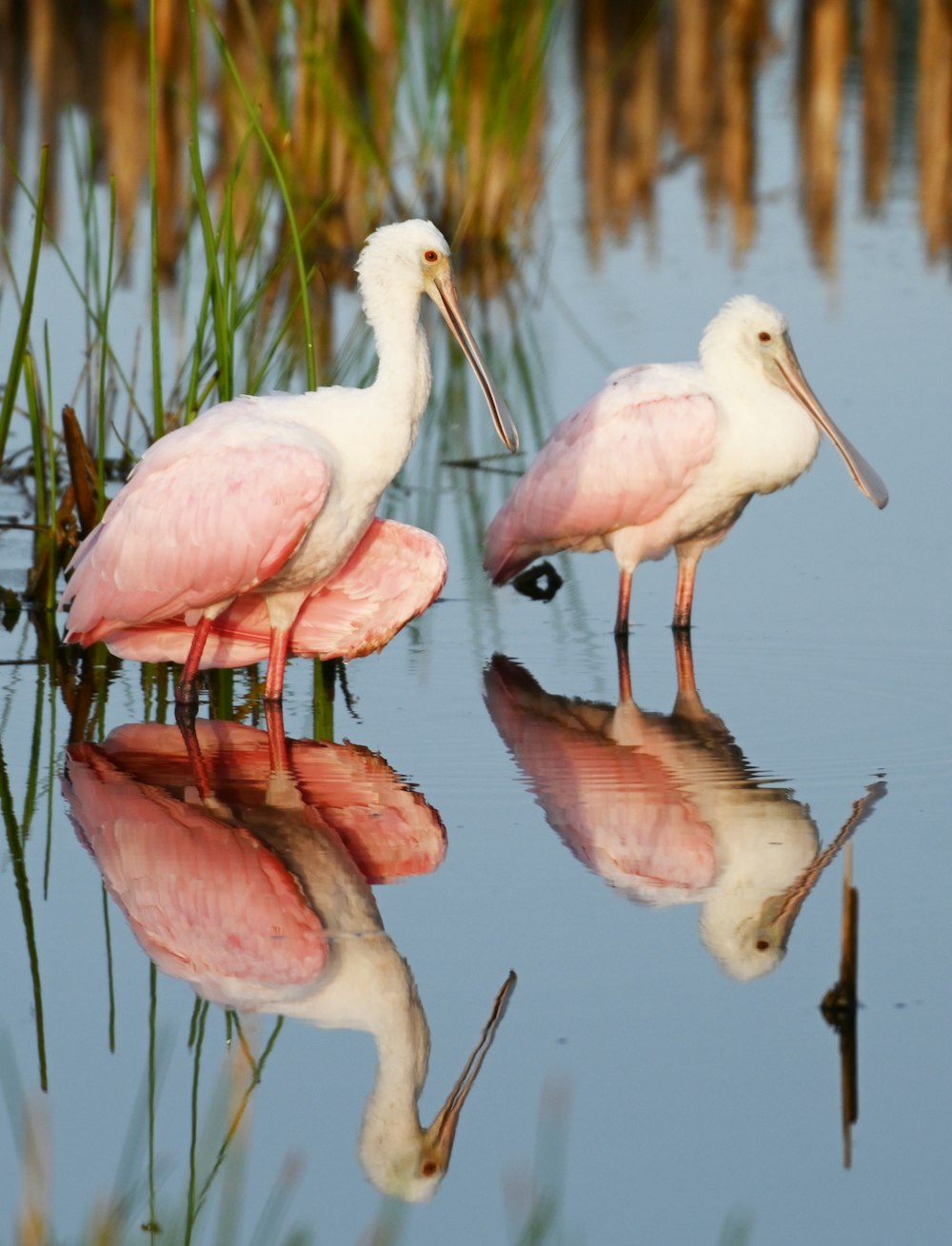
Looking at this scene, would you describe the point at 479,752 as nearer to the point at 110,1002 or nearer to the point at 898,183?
the point at 110,1002

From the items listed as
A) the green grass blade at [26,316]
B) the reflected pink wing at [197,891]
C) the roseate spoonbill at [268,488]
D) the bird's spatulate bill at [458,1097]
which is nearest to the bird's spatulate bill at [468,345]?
the roseate spoonbill at [268,488]

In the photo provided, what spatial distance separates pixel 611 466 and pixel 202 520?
2.33m

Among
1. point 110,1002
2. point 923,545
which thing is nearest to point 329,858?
point 110,1002

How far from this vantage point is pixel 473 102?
1748 centimetres

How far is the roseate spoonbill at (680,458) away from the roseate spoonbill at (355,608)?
126 cm

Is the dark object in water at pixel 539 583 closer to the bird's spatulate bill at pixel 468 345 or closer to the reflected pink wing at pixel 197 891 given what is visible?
the bird's spatulate bill at pixel 468 345

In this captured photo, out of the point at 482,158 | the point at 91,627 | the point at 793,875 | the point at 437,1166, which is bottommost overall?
the point at 437,1166

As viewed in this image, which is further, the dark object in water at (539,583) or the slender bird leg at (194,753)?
the dark object in water at (539,583)

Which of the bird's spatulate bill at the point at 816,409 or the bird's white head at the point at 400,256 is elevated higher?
the bird's white head at the point at 400,256

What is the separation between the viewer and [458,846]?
6.69m

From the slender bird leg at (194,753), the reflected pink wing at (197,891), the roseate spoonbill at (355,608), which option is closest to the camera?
the reflected pink wing at (197,891)

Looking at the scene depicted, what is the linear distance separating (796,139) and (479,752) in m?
16.6

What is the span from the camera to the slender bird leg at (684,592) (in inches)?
376

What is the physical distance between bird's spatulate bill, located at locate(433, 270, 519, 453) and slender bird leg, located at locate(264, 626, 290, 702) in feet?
3.49
